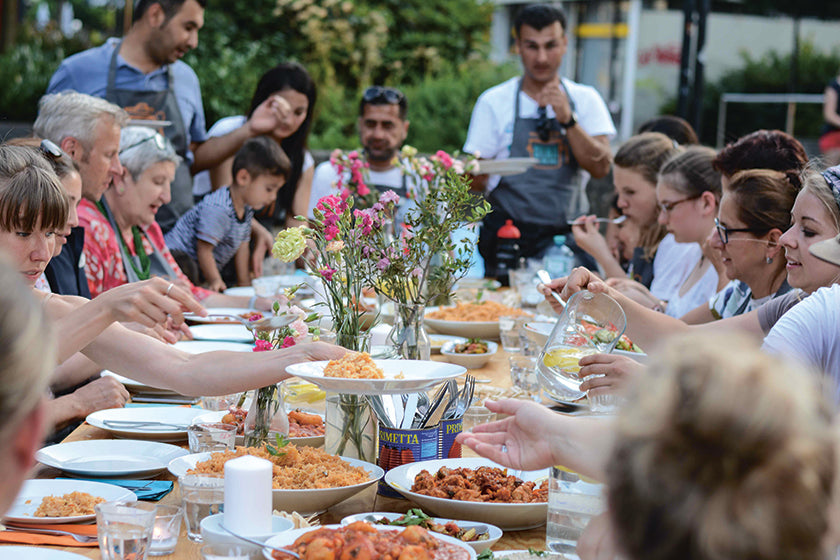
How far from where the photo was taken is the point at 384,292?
2551mm

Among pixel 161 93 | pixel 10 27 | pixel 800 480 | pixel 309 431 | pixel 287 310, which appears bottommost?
pixel 309 431

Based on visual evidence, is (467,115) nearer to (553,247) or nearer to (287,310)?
(553,247)

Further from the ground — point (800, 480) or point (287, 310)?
point (800, 480)

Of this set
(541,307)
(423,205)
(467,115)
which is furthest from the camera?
(467,115)

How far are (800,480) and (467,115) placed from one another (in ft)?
33.5

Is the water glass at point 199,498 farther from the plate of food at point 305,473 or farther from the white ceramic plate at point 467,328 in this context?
the white ceramic plate at point 467,328

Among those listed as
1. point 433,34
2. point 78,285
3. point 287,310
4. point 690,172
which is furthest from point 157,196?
point 433,34

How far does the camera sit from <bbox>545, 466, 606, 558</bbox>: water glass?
5.01 ft

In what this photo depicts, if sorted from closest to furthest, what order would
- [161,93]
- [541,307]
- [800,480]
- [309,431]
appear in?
[800,480]
[309,431]
[541,307]
[161,93]

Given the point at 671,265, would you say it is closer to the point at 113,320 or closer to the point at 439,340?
the point at 439,340

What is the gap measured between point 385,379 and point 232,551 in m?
0.45

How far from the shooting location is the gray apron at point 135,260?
394cm

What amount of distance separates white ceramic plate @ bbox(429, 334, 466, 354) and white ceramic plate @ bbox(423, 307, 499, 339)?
36mm

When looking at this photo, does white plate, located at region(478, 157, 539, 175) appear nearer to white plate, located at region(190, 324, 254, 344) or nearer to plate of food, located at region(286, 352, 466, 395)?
white plate, located at region(190, 324, 254, 344)
